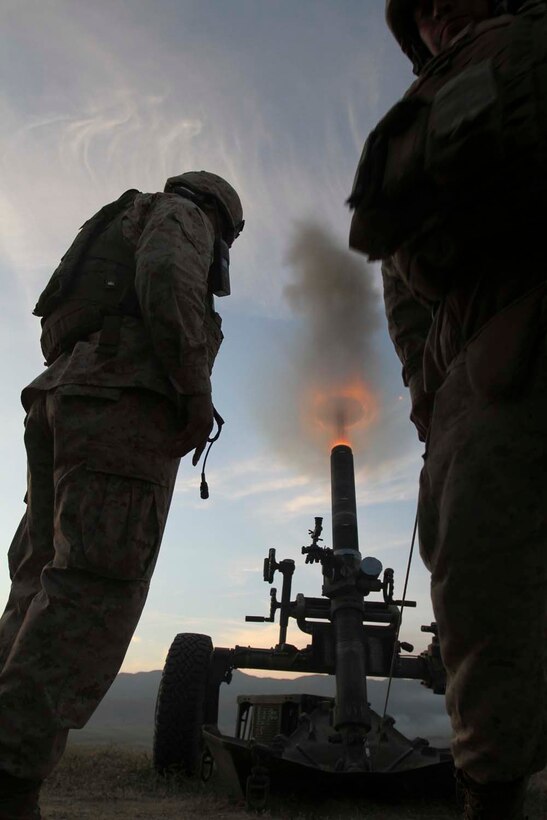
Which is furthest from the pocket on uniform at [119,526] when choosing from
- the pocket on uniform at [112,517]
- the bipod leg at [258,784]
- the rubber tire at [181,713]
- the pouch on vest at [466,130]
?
the rubber tire at [181,713]

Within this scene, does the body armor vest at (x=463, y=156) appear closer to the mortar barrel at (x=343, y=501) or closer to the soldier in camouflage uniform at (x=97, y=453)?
the soldier in camouflage uniform at (x=97, y=453)

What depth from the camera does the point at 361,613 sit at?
6805 mm

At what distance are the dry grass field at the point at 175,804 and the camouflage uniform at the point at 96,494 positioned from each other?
7.25 feet

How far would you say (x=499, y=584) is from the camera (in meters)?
Result: 1.34

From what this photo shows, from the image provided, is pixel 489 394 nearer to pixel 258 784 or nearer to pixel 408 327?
pixel 408 327

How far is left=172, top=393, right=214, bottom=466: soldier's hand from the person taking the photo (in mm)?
2369

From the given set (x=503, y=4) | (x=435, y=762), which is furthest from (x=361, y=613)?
(x=503, y=4)

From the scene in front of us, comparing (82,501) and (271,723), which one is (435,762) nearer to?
(271,723)

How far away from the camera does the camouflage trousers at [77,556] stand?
188 centimetres

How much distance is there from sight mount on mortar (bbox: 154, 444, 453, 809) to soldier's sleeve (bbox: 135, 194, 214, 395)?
2833mm

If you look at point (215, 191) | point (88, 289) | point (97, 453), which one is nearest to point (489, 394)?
point (97, 453)

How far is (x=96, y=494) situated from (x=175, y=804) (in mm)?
3539

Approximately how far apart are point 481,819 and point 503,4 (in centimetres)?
206

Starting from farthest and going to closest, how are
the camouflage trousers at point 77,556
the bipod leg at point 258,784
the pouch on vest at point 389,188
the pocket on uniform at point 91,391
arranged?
1. the bipod leg at point 258,784
2. the pocket on uniform at point 91,391
3. the camouflage trousers at point 77,556
4. the pouch on vest at point 389,188
